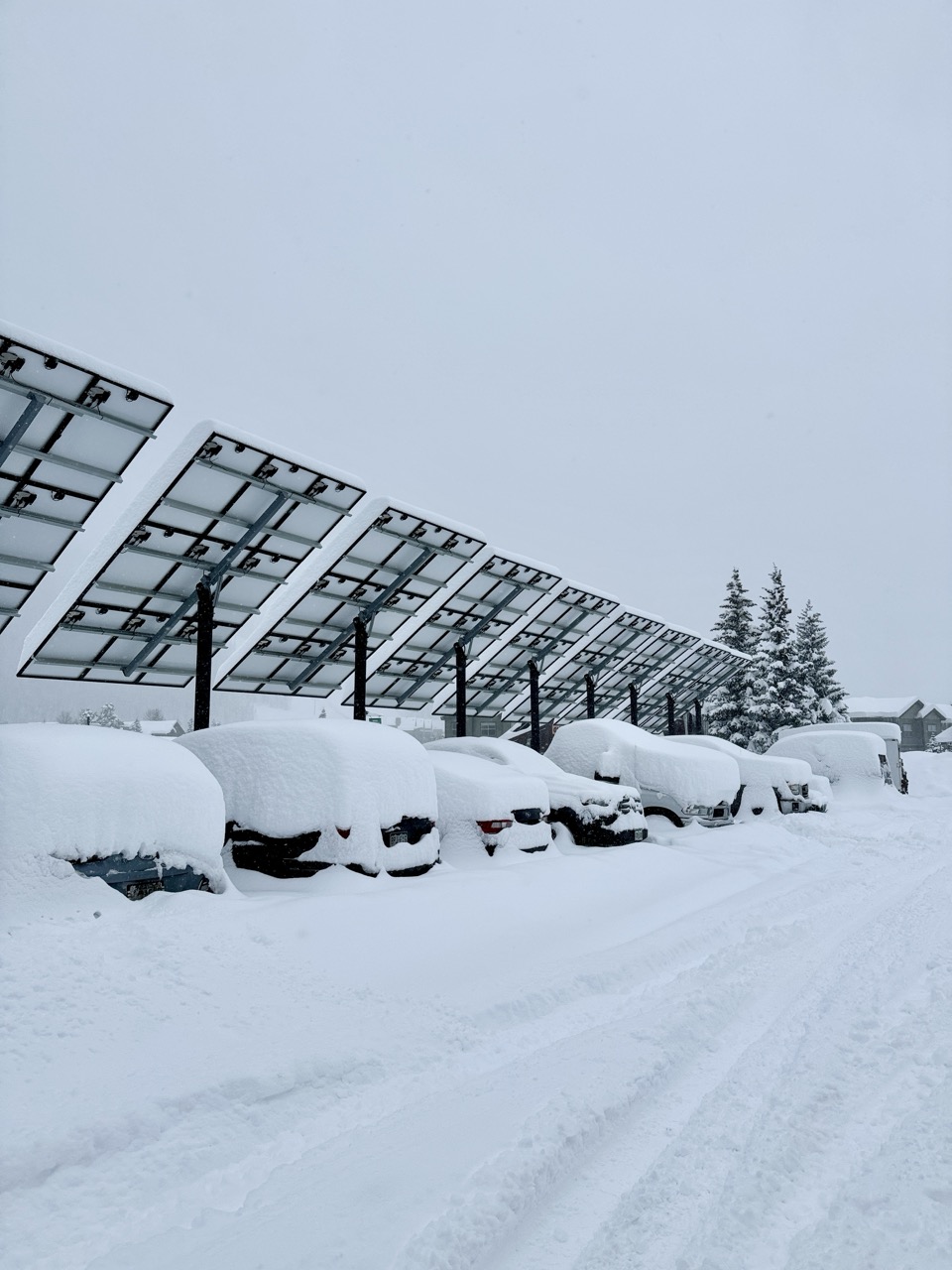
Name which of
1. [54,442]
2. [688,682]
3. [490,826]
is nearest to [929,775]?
[688,682]

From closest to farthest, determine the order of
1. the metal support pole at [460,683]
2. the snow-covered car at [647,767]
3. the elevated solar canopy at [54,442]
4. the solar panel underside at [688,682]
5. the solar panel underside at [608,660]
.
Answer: the elevated solar canopy at [54,442] → the snow-covered car at [647,767] → the metal support pole at [460,683] → the solar panel underside at [608,660] → the solar panel underside at [688,682]

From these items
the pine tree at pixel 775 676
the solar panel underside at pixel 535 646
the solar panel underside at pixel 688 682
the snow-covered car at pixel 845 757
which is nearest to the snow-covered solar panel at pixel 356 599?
the solar panel underside at pixel 535 646

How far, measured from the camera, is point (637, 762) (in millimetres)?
12320

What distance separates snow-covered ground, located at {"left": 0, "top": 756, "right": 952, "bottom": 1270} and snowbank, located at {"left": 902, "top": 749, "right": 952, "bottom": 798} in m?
22.3

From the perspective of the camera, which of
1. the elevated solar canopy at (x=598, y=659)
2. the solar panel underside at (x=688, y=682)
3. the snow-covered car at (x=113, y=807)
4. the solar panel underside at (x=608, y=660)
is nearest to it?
the snow-covered car at (x=113, y=807)

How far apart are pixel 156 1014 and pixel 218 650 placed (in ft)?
30.4

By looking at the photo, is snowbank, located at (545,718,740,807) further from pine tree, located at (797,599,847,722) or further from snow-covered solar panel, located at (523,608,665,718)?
pine tree, located at (797,599,847,722)

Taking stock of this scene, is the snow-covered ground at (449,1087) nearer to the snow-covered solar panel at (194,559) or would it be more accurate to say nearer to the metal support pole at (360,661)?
the snow-covered solar panel at (194,559)

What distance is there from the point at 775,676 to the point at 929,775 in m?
11.0

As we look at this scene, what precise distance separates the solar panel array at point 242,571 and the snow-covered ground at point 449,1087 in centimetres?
531

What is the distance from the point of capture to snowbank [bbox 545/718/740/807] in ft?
39.9

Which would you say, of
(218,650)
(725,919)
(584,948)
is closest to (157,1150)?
(584,948)

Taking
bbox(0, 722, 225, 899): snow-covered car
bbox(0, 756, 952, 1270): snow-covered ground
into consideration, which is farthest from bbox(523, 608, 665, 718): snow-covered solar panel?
bbox(0, 722, 225, 899): snow-covered car

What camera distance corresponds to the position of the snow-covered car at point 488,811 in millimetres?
8000
